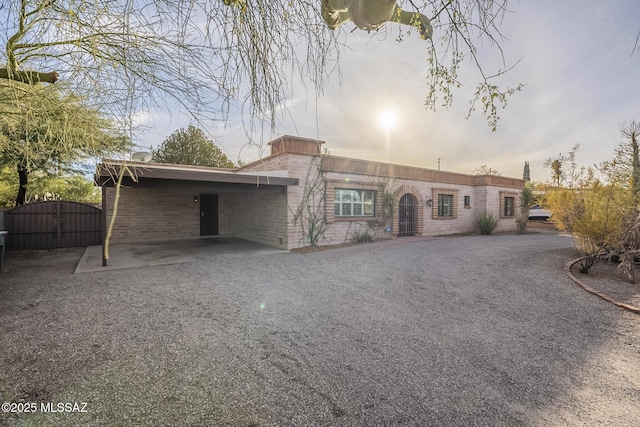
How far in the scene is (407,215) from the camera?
45.2 ft

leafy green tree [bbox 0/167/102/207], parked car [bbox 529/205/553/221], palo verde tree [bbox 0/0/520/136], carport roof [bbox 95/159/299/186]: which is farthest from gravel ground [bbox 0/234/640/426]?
parked car [bbox 529/205/553/221]

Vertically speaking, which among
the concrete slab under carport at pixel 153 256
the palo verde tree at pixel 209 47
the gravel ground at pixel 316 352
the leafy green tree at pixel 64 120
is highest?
the palo verde tree at pixel 209 47

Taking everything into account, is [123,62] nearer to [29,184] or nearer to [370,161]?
[370,161]

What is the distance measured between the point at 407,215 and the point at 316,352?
463 inches

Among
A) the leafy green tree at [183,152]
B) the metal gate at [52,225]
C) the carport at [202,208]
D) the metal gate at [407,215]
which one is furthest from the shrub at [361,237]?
the leafy green tree at [183,152]

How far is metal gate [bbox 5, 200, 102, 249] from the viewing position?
31.8ft

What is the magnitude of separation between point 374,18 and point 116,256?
32.0 ft

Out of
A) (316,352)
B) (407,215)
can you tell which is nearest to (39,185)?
(316,352)

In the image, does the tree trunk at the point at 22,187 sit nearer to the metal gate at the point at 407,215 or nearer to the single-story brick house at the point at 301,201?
the single-story brick house at the point at 301,201

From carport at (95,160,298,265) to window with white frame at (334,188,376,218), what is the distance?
2385mm

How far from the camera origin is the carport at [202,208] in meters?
8.63

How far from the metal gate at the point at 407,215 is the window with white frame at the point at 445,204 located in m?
2.00

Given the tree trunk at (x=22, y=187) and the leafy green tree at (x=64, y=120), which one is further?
the tree trunk at (x=22, y=187)
